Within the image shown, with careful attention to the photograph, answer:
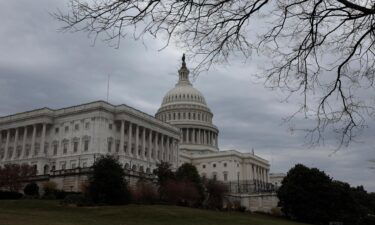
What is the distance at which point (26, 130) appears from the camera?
331 feet

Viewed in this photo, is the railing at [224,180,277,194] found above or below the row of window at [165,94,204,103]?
below

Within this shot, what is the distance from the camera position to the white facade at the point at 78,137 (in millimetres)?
93562

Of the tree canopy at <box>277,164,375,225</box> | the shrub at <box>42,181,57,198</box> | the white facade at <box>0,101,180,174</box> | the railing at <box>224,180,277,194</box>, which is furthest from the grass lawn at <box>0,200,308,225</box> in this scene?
the railing at <box>224,180,277,194</box>

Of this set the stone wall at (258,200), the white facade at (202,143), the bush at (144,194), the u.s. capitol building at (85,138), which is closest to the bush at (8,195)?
the bush at (144,194)

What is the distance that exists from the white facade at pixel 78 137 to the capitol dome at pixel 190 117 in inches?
1516

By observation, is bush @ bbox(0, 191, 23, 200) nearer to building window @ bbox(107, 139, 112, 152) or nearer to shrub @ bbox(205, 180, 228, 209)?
shrub @ bbox(205, 180, 228, 209)

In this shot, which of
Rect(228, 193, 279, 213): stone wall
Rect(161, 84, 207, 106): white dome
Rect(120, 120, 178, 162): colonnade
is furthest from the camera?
Rect(161, 84, 207, 106): white dome

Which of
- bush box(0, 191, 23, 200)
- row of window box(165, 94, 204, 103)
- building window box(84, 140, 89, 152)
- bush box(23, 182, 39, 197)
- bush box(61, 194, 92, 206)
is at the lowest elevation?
bush box(61, 194, 92, 206)

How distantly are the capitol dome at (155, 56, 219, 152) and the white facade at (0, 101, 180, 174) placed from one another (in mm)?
38519

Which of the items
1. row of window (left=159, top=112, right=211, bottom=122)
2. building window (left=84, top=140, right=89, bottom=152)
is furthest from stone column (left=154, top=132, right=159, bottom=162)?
row of window (left=159, top=112, right=211, bottom=122)

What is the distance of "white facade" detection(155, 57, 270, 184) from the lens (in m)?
128

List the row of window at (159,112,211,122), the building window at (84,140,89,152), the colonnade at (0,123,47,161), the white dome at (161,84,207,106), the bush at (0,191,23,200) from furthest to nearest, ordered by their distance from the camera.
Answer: the white dome at (161,84,207,106) < the row of window at (159,112,211,122) < the colonnade at (0,123,47,161) < the building window at (84,140,89,152) < the bush at (0,191,23,200)

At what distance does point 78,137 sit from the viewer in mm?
95125

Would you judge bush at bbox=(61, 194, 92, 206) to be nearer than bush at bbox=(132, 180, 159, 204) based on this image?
Yes
